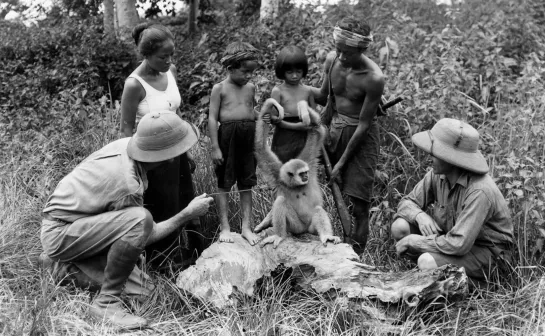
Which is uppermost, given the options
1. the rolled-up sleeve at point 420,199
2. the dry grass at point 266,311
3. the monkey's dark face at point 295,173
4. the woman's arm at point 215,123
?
the woman's arm at point 215,123

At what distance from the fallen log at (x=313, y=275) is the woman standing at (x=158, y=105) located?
676 millimetres

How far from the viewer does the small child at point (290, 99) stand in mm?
5254

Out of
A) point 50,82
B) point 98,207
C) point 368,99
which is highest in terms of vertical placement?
point 368,99

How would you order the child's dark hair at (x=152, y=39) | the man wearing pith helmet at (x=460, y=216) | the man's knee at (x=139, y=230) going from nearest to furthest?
the man's knee at (x=139, y=230) < the man wearing pith helmet at (x=460, y=216) < the child's dark hair at (x=152, y=39)

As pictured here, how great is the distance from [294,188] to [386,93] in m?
2.37

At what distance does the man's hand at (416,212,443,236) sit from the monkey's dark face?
3.23 feet

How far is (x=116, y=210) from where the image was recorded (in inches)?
182

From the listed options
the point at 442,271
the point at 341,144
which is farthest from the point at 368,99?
the point at 442,271

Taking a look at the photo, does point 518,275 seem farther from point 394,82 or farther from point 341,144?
point 394,82

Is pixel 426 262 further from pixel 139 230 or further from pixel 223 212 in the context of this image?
pixel 139 230

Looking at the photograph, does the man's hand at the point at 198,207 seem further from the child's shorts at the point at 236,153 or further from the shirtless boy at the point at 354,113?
the shirtless boy at the point at 354,113

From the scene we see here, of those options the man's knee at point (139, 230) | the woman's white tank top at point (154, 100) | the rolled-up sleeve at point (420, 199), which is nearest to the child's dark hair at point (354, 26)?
the rolled-up sleeve at point (420, 199)

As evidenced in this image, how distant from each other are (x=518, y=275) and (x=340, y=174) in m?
1.71

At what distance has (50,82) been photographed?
998 centimetres
